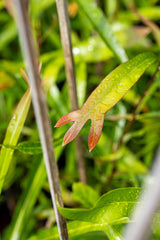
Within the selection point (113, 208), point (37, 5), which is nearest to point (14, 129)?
point (113, 208)

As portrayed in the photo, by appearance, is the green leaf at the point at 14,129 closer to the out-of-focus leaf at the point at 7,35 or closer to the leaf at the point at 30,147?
the leaf at the point at 30,147

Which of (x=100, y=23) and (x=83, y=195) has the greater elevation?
(x=100, y=23)

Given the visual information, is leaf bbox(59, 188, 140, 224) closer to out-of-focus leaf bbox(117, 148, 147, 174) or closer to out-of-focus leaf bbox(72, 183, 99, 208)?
out-of-focus leaf bbox(72, 183, 99, 208)

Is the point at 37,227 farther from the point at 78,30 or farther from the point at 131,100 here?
the point at 78,30

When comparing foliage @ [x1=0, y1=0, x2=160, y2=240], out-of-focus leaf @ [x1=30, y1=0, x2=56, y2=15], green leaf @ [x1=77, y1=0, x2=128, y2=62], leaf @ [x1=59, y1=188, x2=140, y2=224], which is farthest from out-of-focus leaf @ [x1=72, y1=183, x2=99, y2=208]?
out-of-focus leaf @ [x1=30, y1=0, x2=56, y2=15]

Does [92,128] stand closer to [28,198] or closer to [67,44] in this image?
[67,44]

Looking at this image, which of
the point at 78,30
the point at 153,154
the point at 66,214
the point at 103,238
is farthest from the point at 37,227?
the point at 78,30
